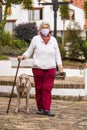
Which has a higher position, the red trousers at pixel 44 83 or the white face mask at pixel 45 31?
the white face mask at pixel 45 31

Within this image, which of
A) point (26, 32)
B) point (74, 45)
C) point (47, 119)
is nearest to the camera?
point (47, 119)

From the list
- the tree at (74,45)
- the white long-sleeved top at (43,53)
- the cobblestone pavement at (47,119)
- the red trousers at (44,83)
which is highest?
the white long-sleeved top at (43,53)

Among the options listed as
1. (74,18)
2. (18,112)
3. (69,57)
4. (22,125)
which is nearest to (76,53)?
(69,57)

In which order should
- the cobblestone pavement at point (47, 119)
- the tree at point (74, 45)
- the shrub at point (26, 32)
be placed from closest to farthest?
the cobblestone pavement at point (47, 119) < the tree at point (74, 45) < the shrub at point (26, 32)

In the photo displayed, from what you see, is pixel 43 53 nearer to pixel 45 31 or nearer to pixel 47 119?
pixel 45 31

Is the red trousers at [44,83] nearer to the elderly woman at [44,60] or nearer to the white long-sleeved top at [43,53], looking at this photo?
the elderly woman at [44,60]

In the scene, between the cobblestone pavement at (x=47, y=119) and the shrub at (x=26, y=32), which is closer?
the cobblestone pavement at (x=47, y=119)

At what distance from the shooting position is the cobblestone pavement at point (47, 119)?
31.5ft

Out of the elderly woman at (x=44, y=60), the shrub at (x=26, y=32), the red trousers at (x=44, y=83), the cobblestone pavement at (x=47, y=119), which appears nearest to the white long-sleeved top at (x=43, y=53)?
the elderly woman at (x=44, y=60)

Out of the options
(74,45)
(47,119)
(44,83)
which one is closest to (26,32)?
(74,45)

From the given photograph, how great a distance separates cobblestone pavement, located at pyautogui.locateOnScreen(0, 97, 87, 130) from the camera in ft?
31.5

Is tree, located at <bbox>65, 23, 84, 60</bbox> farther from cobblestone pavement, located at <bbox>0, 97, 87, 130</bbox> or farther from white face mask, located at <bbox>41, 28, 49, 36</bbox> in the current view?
white face mask, located at <bbox>41, 28, 49, 36</bbox>

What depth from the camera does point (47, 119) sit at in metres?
10.5

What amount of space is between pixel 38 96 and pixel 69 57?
11.6m
